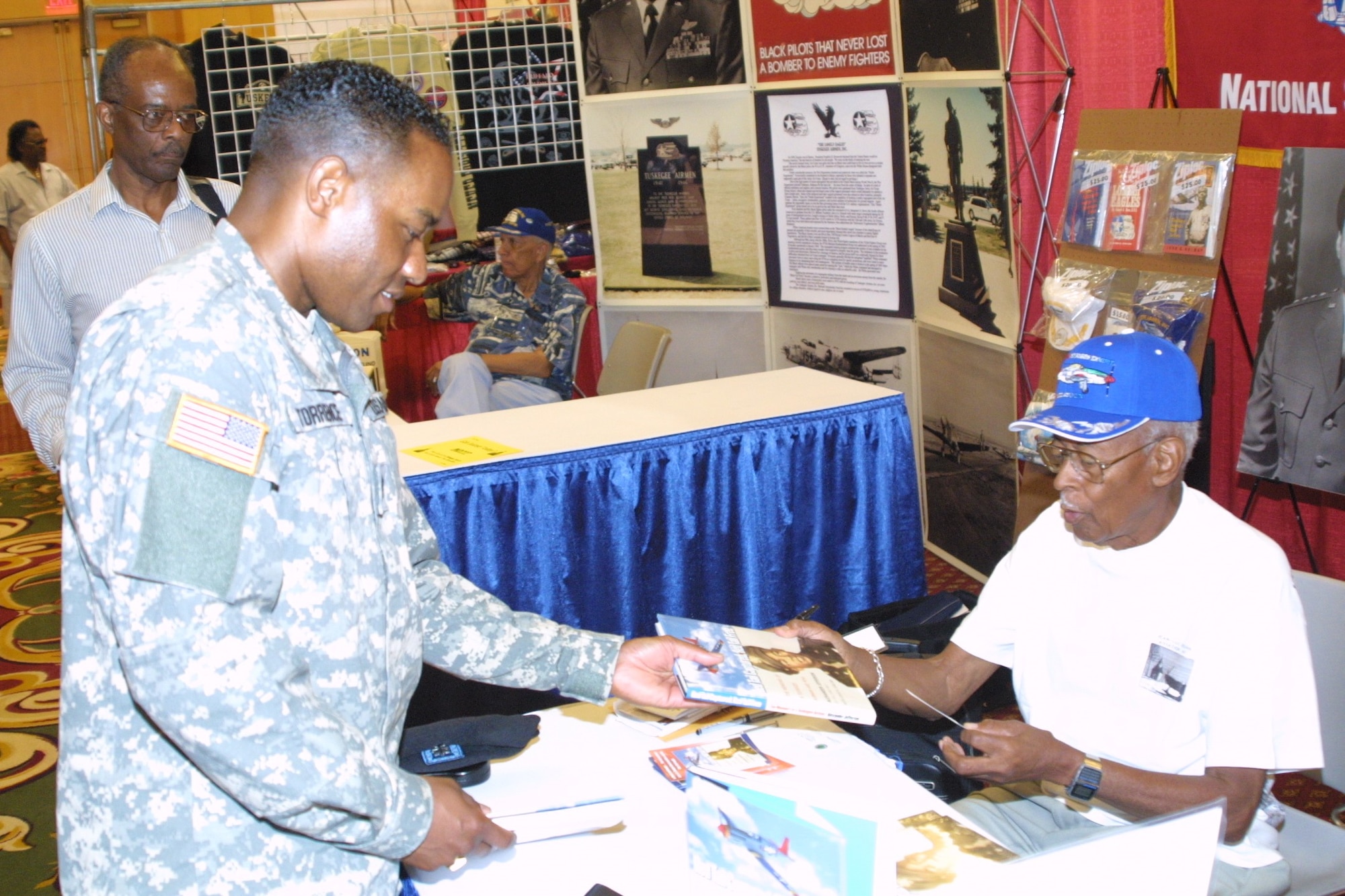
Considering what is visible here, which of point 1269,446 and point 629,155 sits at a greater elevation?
point 629,155

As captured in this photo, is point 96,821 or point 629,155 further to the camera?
point 629,155

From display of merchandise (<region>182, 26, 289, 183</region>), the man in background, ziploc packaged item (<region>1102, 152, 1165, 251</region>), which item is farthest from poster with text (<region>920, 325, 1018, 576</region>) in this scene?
the man in background

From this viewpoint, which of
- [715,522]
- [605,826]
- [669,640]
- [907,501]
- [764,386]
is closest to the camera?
[605,826]

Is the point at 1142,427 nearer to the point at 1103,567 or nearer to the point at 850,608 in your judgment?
the point at 1103,567

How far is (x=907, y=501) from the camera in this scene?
3.56 m

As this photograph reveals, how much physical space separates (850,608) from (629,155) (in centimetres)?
272

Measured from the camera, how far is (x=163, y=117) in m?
2.58

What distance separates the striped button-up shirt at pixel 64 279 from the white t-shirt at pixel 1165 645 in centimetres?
200

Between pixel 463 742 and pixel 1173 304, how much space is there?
2.22 meters

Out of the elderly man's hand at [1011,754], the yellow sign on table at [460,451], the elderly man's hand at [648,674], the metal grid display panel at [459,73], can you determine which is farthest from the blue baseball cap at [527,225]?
the elderly man's hand at [1011,754]

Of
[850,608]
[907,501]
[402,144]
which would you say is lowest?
[850,608]

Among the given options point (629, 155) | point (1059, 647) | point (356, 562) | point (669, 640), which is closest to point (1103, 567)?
point (1059, 647)

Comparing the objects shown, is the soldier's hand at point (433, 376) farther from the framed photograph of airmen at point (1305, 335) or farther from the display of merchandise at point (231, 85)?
the framed photograph of airmen at point (1305, 335)

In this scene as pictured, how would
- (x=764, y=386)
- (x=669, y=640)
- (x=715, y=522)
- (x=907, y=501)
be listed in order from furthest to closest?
(x=764, y=386)
(x=907, y=501)
(x=715, y=522)
(x=669, y=640)
